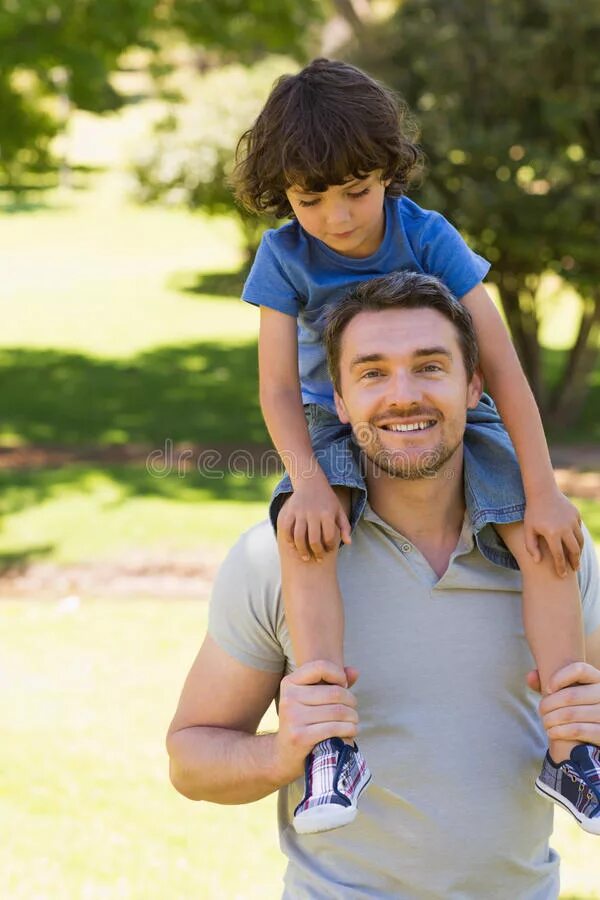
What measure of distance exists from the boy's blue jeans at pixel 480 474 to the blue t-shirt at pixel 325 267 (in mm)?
263

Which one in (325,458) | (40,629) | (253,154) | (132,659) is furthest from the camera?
(40,629)

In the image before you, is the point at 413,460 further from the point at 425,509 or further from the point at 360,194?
the point at 360,194

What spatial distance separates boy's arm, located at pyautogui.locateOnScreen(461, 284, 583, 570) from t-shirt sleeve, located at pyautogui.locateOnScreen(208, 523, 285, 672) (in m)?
0.57

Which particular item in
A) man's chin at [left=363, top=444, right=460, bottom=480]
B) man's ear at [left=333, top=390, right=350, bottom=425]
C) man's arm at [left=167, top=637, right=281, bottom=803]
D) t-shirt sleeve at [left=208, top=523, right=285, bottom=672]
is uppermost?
man's ear at [left=333, top=390, right=350, bottom=425]

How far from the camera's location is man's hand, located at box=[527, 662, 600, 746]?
8.30 ft

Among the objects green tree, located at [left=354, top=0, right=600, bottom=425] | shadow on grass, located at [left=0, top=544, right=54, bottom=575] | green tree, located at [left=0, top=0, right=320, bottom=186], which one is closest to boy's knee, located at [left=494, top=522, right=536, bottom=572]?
shadow on grass, located at [left=0, top=544, right=54, bottom=575]

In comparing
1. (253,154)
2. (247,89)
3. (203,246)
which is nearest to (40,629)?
(253,154)

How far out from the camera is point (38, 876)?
189 inches

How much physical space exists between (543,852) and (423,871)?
0.32 metres

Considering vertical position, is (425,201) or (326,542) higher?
(425,201)

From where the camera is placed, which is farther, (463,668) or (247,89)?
(247,89)

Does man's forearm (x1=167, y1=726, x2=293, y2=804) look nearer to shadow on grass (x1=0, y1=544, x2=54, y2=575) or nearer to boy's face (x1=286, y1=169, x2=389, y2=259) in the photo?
boy's face (x1=286, y1=169, x2=389, y2=259)

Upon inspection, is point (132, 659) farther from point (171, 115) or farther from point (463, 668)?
point (171, 115)

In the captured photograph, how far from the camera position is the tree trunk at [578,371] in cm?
1395
